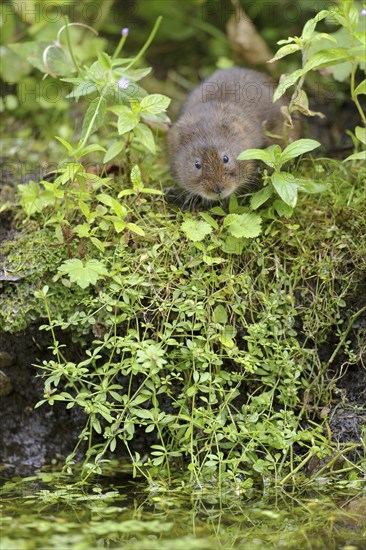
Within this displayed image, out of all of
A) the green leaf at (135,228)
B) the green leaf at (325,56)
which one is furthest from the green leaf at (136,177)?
the green leaf at (325,56)

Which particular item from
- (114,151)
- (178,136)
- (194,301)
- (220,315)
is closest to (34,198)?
(114,151)

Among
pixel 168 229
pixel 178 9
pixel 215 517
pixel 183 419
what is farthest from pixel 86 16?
pixel 215 517

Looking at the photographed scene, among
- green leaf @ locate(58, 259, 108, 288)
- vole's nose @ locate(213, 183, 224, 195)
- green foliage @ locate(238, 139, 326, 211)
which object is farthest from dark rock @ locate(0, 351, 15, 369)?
green foliage @ locate(238, 139, 326, 211)

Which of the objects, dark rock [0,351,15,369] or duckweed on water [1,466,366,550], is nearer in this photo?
duckweed on water [1,466,366,550]

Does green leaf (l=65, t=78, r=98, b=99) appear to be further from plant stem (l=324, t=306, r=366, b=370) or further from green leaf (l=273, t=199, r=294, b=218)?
plant stem (l=324, t=306, r=366, b=370)

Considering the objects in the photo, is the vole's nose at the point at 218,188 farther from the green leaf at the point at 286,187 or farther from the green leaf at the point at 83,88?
the green leaf at the point at 83,88

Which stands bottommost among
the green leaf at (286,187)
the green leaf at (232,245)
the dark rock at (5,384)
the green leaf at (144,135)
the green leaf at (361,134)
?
the dark rock at (5,384)

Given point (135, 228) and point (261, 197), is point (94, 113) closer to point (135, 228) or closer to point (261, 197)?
point (135, 228)

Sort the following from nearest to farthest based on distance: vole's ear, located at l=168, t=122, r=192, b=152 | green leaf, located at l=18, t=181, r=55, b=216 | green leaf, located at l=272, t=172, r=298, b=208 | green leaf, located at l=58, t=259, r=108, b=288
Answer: green leaf, located at l=58, t=259, r=108, b=288, green leaf, located at l=272, t=172, r=298, b=208, green leaf, located at l=18, t=181, r=55, b=216, vole's ear, located at l=168, t=122, r=192, b=152
